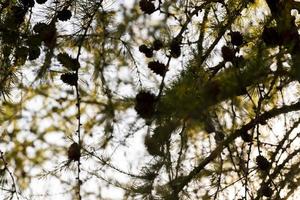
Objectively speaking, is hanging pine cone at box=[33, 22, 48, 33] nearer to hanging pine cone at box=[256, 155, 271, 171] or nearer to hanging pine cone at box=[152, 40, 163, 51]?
hanging pine cone at box=[152, 40, 163, 51]

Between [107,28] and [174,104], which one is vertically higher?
[107,28]

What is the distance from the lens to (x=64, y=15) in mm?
1726

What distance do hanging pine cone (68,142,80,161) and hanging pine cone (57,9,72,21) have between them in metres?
0.43

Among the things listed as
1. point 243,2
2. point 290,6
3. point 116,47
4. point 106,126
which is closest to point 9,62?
point 106,126

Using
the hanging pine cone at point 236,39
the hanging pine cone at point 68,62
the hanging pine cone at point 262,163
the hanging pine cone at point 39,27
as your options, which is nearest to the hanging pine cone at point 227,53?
the hanging pine cone at point 236,39

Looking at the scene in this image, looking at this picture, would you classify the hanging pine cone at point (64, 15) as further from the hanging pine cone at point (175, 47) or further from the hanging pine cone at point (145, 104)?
the hanging pine cone at point (145, 104)

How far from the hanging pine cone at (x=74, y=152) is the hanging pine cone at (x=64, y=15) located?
1.40 feet

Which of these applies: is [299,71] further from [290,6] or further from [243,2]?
[243,2]

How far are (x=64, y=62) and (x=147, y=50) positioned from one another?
1.07 ft

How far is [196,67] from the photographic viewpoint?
1469 millimetres

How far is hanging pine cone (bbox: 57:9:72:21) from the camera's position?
171cm

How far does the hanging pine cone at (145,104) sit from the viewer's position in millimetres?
1195

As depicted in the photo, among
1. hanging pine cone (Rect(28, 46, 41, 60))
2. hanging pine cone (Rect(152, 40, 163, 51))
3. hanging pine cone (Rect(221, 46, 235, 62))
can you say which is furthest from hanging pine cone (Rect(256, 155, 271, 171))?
hanging pine cone (Rect(28, 46, 41, 60))

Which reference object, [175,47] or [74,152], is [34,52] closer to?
[74,152]
